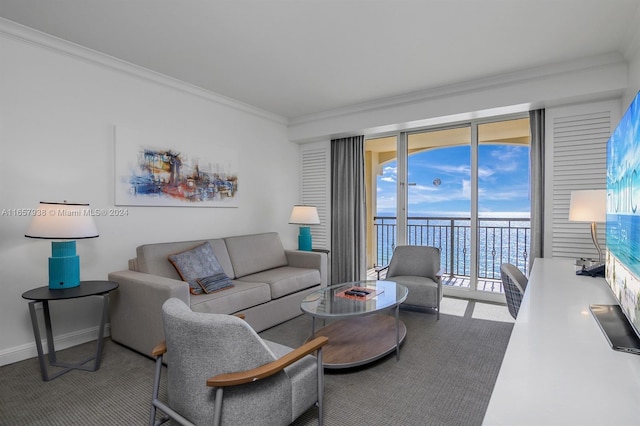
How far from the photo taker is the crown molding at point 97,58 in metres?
2.51

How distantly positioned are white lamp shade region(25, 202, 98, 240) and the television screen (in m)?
3.12

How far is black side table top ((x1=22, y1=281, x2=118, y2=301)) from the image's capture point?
2242 mm

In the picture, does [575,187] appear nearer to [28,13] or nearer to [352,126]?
[352,126]

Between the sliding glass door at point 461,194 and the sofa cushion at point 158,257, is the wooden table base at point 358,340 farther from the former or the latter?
the sliding glass door at point 461,194

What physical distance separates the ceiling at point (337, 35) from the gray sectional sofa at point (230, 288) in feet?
6.07

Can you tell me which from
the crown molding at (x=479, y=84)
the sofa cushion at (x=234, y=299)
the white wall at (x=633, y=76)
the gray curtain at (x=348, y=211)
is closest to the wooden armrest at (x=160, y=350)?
the sofa cushion at (x=234, y=299)

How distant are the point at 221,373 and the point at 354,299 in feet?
5.23

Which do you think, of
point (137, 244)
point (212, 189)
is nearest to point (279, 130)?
point (212, 189)

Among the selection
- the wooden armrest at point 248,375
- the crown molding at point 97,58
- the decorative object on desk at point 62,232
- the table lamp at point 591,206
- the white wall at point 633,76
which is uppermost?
the crown molding at point 97,58

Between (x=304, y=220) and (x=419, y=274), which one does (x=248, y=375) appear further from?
(x=304, y=220)

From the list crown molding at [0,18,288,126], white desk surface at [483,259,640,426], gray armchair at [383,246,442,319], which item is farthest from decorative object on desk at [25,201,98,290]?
gray armchair at [383,246,442,319]

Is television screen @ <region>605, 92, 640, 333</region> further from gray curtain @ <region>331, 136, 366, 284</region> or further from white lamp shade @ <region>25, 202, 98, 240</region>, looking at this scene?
gray curtain @ <region>331, 136, 366, 284</region>

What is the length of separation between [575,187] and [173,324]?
4.05m

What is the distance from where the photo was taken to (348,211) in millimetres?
4961
